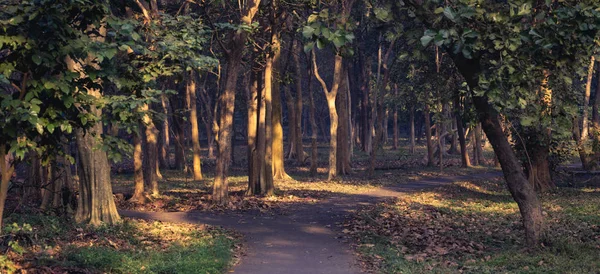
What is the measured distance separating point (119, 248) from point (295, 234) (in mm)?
4508

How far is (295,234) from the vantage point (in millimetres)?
15797

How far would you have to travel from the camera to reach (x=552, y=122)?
12.1 meters

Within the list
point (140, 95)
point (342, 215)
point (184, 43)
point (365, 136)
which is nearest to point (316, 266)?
point (140, 95)

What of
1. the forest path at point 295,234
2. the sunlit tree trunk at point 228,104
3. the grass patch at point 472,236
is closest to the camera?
the grass patch at point 472,236

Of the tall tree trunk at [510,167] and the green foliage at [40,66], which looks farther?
the tall tree trunk at [510,167]

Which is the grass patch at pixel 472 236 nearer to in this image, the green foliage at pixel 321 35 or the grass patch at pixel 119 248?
the grass patch at pixel 119 248

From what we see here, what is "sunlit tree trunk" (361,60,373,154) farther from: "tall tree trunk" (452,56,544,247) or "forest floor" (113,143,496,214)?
"tall tree trunk" (452,56,544,247)

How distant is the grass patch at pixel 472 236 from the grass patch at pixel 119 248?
297 centimetres

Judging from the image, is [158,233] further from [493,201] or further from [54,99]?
[493,201]

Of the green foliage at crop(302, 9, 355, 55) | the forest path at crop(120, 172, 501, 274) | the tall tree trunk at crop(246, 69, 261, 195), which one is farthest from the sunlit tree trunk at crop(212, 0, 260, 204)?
the green foliage at crop(302, 9, 355, 55)

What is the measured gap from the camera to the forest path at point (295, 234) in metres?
11.9

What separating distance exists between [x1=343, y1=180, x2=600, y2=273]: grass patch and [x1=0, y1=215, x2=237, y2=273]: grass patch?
2.97m

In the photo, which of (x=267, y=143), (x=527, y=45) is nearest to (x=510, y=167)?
(x=527, y=45)

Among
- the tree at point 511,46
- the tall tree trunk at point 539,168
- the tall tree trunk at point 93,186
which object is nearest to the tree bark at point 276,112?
the tall tree trunk at point 93,186
